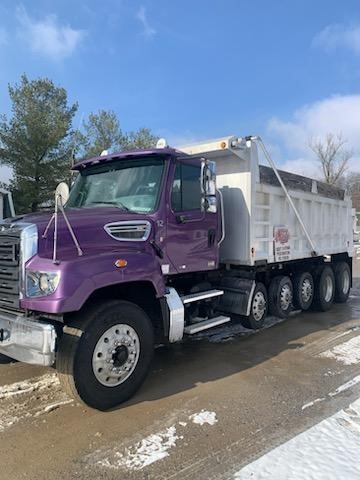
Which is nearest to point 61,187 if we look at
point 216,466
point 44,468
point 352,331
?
point 44,468

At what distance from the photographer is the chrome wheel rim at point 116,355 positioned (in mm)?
4273

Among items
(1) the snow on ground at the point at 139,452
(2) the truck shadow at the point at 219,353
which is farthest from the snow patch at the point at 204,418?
(2) the truck shadow at the point at 219,353

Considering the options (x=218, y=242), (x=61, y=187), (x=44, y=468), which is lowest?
(x=44, y=468)

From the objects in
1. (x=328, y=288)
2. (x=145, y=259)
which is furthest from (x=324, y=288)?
(x=145, y=259)

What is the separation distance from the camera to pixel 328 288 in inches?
383

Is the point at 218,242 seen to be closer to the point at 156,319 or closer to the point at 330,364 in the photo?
the point at 156,319

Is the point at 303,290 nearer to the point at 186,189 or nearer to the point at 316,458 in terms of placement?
the point at 186,189

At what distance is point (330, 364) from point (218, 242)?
2170mm

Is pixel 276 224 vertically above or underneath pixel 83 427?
above

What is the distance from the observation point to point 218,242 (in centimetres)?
639

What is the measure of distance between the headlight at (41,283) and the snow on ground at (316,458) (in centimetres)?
214

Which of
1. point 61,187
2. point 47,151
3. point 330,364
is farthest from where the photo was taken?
point 47,151

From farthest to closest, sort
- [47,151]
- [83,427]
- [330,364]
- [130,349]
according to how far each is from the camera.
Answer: [47,151] → [330,364] → [130,349] → [83,427]

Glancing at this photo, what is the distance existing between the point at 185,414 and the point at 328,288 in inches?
251
